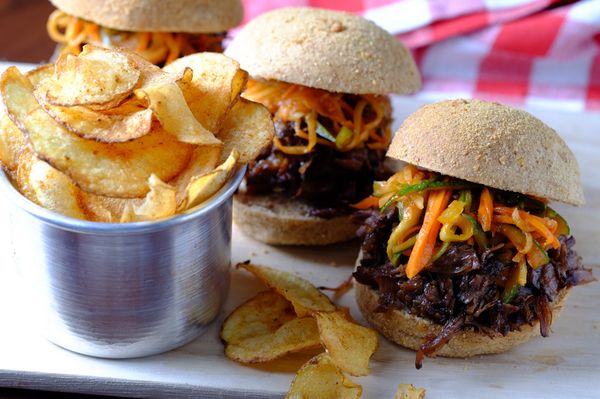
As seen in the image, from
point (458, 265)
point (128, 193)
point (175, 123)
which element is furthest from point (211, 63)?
point (458, 265)

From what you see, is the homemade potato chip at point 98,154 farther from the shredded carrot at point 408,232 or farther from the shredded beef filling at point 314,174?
the shredded beef filling at point 314,174

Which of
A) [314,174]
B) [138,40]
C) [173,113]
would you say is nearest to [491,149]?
[314,174]

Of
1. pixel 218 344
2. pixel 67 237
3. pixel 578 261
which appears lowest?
pixel 218 344

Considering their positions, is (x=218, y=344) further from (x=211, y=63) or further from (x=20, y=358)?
(x=211, y=63)

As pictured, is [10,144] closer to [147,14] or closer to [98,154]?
[98,154]

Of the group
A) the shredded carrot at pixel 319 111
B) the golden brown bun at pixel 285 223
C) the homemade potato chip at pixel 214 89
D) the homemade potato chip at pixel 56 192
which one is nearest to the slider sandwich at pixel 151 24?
the shredded carrot at pixel 319 111

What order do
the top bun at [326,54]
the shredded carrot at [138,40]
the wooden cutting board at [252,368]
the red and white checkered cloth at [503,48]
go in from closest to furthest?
the wooden cutting board at [252,368]
the top bun at [326,54]
the shredded carrot at [138,40]
the red and white checkered cloth at [503,48]
